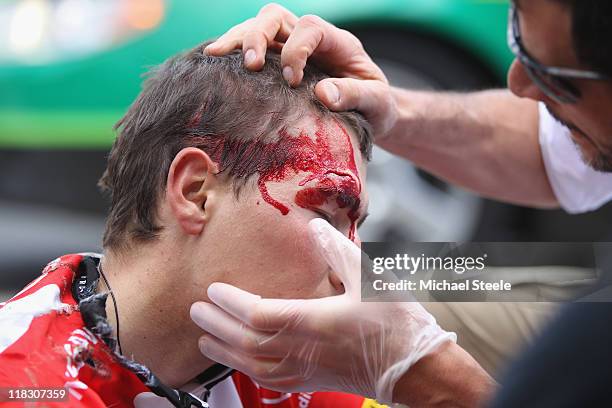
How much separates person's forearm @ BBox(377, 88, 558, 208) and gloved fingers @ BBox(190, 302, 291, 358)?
1.28 meters

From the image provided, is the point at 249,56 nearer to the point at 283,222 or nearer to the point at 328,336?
the point at 283,222

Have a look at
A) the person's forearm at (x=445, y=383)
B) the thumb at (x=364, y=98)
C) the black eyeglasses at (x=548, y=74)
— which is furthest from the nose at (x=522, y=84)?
the person's forearm at (x=445, y=383)

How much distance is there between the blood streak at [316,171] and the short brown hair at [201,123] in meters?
0.04

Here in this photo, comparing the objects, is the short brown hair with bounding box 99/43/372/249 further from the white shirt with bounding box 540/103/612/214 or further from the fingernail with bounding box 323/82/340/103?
the white shirt with bounding box 540/103/612/214

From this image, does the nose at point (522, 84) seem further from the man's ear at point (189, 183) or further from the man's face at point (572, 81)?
the man's ear at point (189, 183)

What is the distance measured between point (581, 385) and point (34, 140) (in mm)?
4856

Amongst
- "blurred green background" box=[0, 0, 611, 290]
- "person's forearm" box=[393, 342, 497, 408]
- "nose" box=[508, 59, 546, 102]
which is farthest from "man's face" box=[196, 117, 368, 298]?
"blurred green background" box=[0, 0, 611, 290]

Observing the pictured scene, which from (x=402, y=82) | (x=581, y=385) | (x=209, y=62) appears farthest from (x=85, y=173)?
(x=581, y=385)

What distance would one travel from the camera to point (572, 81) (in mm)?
2152

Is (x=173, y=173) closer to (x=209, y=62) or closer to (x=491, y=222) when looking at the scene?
(x=209, y=62)

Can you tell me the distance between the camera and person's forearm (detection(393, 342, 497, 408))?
2404 mm

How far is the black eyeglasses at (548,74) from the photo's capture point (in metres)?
2.12

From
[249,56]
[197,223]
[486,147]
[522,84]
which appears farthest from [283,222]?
[486,147]

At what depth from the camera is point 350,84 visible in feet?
9.12
